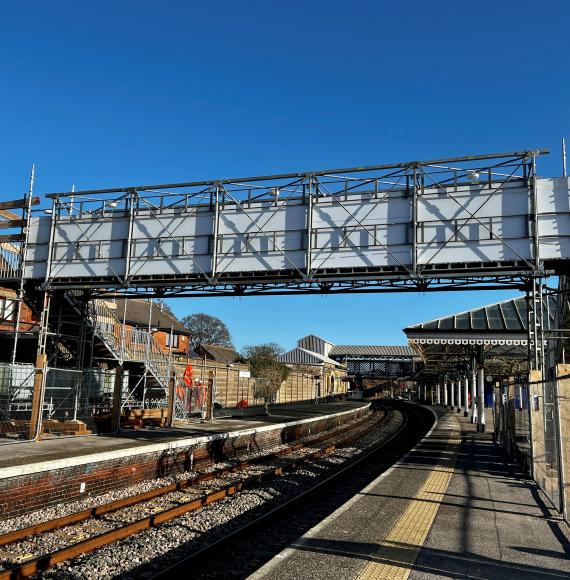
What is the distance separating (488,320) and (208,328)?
6930 cm

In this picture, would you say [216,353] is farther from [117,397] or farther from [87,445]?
[87,445]

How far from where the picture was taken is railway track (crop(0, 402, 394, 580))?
7.35 metres

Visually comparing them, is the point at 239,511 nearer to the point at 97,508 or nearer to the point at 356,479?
the point at 97,508

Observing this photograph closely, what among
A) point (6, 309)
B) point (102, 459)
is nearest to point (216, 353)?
point (6, 309)

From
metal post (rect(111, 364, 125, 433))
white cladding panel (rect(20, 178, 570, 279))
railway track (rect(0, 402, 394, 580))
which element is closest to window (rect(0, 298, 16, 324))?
white cladding panel (rect(20, 178, 570, 279))

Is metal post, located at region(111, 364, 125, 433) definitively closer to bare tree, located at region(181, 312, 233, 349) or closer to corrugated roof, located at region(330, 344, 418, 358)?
bare tree, located at region(181, 312, 233, 349)

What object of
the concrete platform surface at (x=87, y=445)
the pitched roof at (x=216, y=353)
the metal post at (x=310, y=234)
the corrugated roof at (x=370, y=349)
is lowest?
the concrete platform surface at (x=87, y=445)

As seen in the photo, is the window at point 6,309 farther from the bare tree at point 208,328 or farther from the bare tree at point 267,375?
the bare tree at point 208,328

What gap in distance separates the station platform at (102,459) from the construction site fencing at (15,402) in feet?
2.74

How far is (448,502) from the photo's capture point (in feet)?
31.5

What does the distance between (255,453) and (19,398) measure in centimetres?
763

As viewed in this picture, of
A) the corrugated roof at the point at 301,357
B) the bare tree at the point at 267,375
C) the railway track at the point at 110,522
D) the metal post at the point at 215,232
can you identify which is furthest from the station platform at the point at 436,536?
the corrugated roof at the point at 301,357

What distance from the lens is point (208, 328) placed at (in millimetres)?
94062

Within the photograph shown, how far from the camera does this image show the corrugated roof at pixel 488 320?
93.5ft
